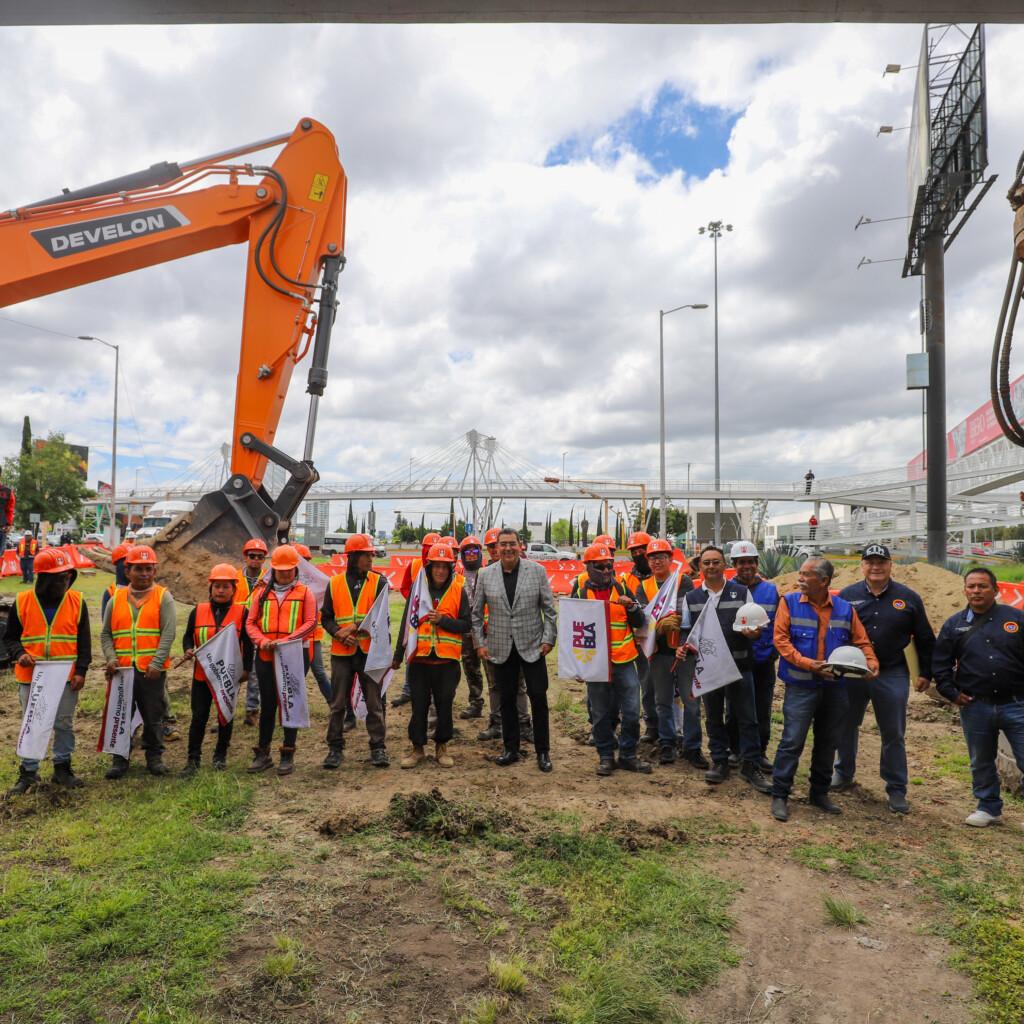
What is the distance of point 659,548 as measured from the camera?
6.98 metres

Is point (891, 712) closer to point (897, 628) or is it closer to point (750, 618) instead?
point (897, 628)

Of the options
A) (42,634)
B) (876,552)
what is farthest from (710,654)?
(42,634)

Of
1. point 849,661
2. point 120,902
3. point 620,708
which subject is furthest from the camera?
point 620,708

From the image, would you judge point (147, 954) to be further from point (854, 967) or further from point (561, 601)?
point (561, 601)

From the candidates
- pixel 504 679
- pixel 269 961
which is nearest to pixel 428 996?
pixel 269 961

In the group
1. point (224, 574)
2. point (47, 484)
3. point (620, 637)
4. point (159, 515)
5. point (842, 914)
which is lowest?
point (842, 914)

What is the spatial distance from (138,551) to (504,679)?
3.24 metres

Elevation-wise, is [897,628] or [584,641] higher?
[897,628]

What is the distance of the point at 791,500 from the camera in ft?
184

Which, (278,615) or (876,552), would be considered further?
(278,615)

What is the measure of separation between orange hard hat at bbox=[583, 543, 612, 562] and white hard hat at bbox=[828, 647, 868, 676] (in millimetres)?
2085

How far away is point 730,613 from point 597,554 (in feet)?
4.15

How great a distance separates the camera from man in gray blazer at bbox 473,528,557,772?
6391mm

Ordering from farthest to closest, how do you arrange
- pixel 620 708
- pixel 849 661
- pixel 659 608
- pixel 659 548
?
pixel 659 548 < pixel 659 608 < pixel 620 708 < pixel 849 661
